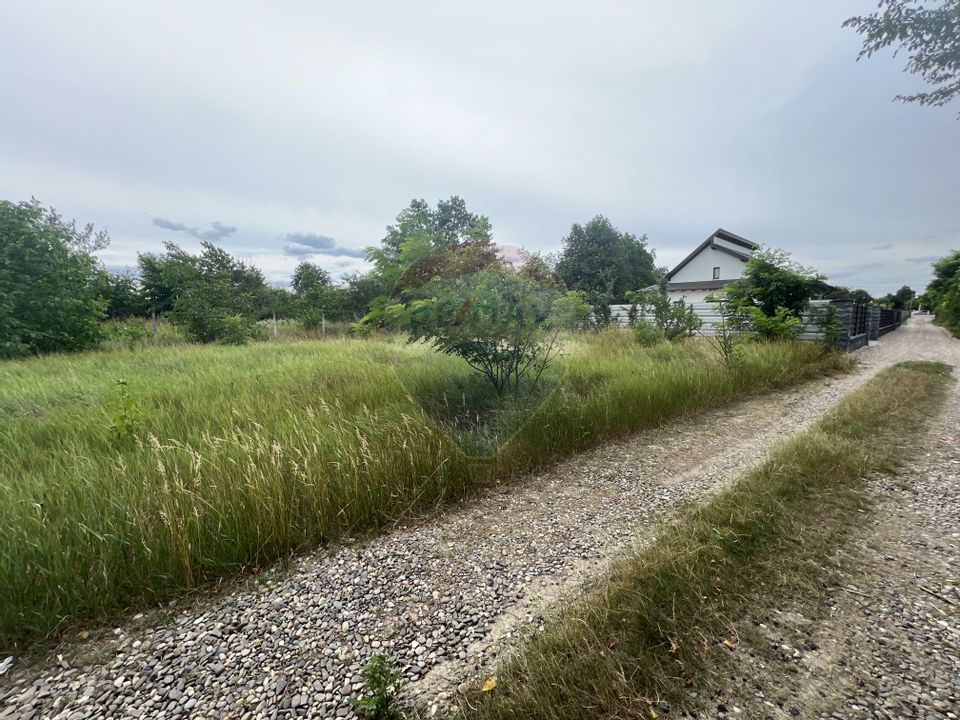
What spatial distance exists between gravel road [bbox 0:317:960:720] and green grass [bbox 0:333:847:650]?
0.27m

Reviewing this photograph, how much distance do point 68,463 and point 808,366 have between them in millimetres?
11189

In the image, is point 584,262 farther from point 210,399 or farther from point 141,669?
point 141,669

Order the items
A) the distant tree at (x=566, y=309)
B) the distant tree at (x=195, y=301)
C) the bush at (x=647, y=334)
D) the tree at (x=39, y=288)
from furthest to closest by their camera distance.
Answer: the distant tree at (x=195, y=301) < the bush at (x=647, y=334) < the tree at (x=39, y=288) < the distant tree at (x=566, y=309)

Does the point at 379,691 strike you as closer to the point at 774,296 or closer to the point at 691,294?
the point at 774,296

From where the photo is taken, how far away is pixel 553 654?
1.43 m

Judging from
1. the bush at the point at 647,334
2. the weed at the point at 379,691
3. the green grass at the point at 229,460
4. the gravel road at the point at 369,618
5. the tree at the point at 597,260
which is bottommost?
the gravel road at the point at 369,618

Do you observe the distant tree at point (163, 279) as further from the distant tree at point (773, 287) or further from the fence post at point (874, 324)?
the fence post at point (874, 324)

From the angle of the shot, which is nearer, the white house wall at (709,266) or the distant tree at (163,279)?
the distant tree at (163,279)

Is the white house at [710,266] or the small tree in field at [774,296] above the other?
the white house at [710,266]

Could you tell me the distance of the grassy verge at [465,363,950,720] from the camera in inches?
49.9

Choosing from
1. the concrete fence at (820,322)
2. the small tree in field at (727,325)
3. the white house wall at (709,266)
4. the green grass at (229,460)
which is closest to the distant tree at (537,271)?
the green grass at (229,460)

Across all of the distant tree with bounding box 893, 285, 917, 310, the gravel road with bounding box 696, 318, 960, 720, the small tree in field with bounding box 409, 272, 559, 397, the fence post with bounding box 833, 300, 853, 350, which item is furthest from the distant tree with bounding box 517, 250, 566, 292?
the distant tree with bounding box 893, 285, 917, 310

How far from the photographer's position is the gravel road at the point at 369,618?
4.43 ft

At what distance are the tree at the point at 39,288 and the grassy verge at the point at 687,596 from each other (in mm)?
12437
